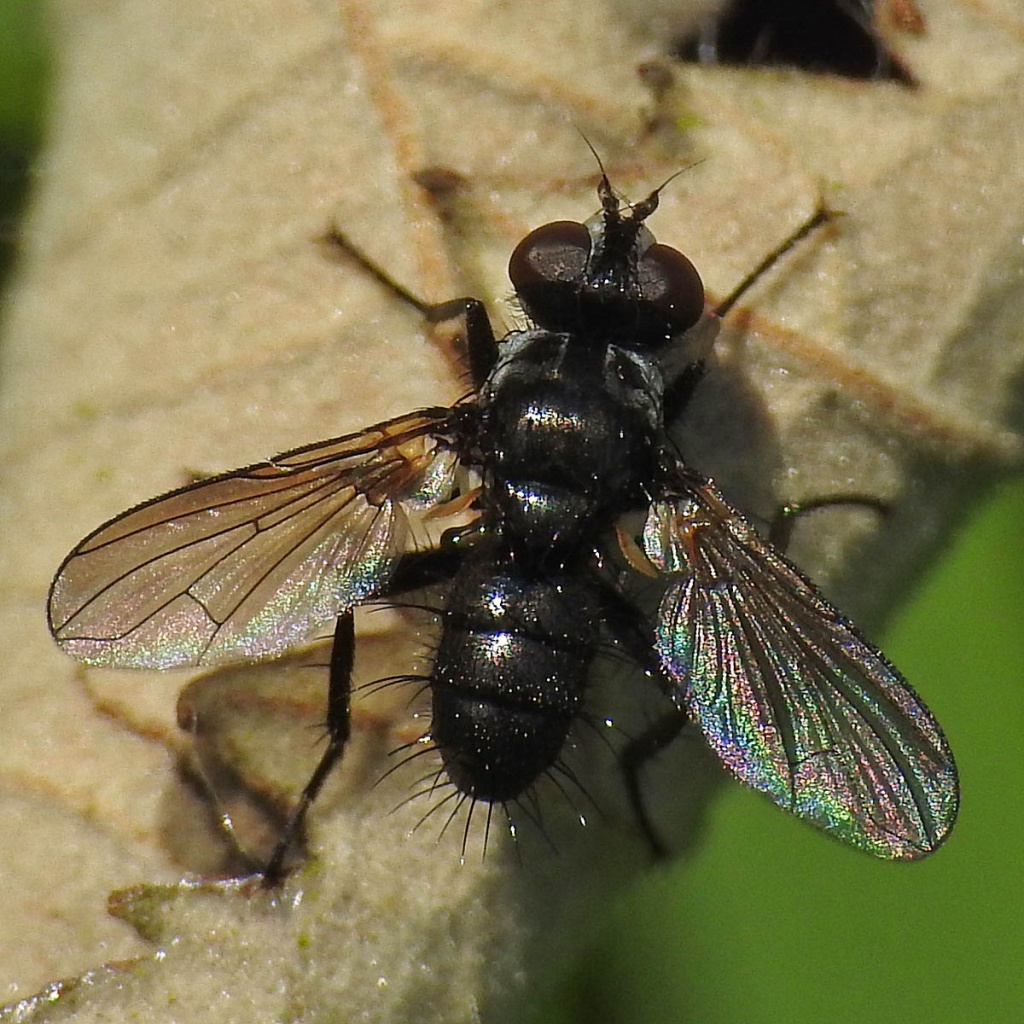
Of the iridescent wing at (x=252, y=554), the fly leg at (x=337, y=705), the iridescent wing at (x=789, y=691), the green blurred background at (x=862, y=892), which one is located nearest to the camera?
the iridescent wing at (x=789, y=691)

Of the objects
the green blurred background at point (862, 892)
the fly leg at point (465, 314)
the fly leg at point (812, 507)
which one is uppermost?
the fly leg at point (465, 314)

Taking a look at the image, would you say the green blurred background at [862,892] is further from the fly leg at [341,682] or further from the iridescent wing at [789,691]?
the fly leg at [341,682]

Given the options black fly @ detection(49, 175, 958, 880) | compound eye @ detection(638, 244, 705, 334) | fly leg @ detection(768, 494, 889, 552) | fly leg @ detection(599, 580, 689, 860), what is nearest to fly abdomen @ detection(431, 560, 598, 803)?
black fly @ detection(49, 175, 958, 880)

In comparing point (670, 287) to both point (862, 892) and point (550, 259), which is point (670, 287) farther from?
point (862, 892)

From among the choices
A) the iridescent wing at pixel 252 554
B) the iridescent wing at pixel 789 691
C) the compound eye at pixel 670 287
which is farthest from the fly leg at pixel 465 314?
the iridescent wing at pixel 789 691

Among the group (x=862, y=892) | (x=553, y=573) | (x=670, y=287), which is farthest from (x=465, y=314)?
(x=862, y=892)

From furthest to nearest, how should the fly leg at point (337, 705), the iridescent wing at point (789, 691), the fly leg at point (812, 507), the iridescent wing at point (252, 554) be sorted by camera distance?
the fly leg at point (812, 507) → the fly leg at point (337, 705) → the iridescent wing at point (252, 554) → the iridescent wing at point (789, 691)
